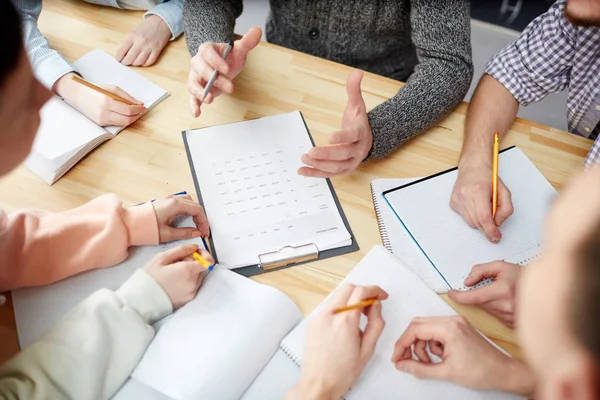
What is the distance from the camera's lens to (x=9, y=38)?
0.49 meters

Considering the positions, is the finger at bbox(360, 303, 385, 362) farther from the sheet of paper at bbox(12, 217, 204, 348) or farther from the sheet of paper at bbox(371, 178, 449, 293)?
the sheet of paper at bbox(12, 217, 204, 348)

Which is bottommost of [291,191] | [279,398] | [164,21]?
[279,398]

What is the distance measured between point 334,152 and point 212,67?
286mm

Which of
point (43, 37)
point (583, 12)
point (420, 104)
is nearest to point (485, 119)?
point (420, 104)

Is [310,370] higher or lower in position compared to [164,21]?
lower

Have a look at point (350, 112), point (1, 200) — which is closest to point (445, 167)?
point (350, 112)

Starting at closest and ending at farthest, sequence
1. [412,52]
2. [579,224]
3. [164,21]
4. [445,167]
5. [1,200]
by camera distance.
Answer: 1. [579,224]
2. [1,200]
3. [445,167]
4. [164,21]
5. [412,52]

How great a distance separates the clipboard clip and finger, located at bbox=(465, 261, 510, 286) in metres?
0.24

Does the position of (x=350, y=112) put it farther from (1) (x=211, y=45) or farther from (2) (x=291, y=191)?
(1) (x=211, y=45)

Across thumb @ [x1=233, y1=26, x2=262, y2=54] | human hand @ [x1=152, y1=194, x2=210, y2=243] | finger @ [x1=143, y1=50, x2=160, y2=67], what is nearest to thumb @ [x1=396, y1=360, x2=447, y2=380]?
human hand @ [x1=152, y1=194, x2=210, y2=243]

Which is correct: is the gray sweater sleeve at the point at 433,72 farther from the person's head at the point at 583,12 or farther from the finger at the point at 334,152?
the person's head at the point at 583,12

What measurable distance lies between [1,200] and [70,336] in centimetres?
30

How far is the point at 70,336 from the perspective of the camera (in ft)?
2.09

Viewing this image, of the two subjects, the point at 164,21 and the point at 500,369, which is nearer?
the point at 500,369
